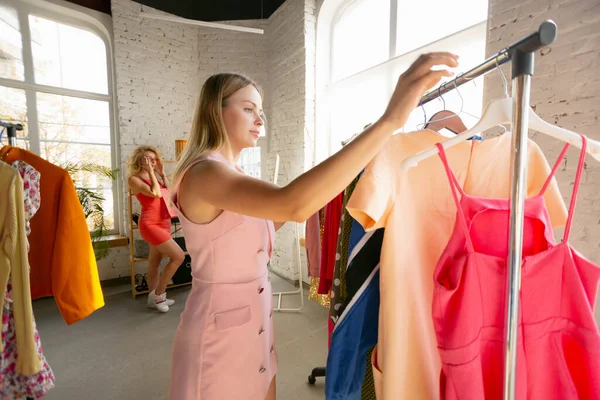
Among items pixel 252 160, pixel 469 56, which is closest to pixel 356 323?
pixel 469 56

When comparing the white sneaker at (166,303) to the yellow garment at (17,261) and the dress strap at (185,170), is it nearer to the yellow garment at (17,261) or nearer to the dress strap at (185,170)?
the yellow garment at (17,261)

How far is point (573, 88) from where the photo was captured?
1.60 metres

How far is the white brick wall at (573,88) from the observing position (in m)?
1.54

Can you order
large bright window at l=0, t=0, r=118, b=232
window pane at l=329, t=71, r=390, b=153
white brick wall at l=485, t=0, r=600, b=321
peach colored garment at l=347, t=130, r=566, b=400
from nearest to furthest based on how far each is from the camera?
peach colored garment at l=347, t=130, r=566, b=400 → white brick wall at l=485, t=0, r=600, b=321 → window pane at l=329, t=71, r=390, b=153 → large bright window at l=0, t=0, r=118, b=232

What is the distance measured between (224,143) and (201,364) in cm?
73

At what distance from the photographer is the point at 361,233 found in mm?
801

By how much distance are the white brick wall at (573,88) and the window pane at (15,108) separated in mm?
5283

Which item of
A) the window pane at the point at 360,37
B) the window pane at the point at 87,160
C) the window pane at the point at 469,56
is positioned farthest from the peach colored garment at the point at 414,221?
the window pane at the point at 87,160

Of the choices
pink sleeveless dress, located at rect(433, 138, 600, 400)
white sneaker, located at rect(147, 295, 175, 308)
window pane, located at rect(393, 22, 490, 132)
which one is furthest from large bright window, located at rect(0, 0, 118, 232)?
pink sleeveless dress, located at rect(433, 138, 600, 400)

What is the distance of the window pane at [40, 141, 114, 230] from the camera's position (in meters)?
4.11

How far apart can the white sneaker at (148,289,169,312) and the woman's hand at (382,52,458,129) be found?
3.52 metres

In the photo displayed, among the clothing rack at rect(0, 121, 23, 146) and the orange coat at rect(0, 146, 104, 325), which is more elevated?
the clothing rack at rect(0, 121, 23, 146)

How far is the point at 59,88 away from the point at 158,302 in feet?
10.7

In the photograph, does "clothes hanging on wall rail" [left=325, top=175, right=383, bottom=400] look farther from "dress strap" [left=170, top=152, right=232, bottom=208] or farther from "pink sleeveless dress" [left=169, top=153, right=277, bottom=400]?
"dress strap" [left=170, top=152, right=232, bottom=208]
